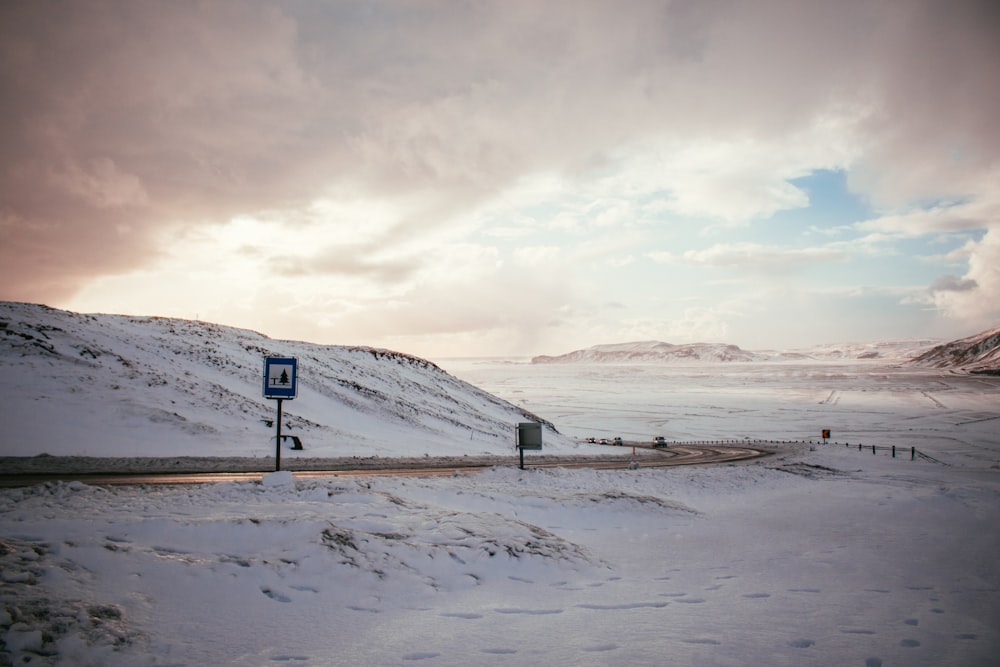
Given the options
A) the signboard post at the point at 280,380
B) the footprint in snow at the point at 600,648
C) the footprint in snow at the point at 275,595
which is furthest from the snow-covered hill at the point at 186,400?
the footprint in snow at the point at 600,648

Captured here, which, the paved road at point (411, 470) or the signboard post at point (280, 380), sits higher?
the signboard post at point (280, 380)

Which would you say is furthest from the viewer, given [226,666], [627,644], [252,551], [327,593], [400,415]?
[400,415]

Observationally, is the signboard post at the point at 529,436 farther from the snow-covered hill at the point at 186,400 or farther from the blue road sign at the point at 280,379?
the snow-covered hill at the point at 186,400

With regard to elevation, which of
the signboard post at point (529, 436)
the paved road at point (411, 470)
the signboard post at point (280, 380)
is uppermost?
the signboard post at point (280, 380)

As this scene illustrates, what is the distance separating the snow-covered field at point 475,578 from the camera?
6.08 meters

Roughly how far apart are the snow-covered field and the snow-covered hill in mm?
14624

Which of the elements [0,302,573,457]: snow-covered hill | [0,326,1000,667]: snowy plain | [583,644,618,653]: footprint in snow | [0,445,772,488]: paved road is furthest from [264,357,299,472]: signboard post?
[583,644,618,653]: footprint in snow

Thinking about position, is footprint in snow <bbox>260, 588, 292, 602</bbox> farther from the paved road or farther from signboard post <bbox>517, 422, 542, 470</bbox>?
signboard post <bbox>517, 422, 542, 470</bbox>

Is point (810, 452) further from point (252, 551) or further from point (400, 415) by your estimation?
point (252, 551)

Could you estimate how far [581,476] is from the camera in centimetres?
2055

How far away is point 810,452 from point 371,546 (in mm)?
39951

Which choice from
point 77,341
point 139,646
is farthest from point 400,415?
point 139,646

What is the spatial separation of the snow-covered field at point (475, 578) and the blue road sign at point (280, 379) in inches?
138

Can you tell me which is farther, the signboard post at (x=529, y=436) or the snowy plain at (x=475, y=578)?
the signboard post at (x=529, y=436)
